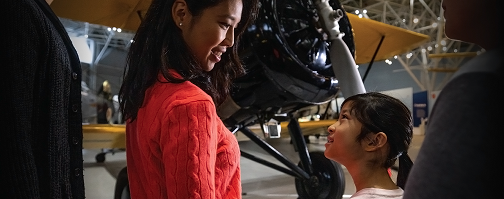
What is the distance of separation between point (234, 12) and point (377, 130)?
0.37 meters

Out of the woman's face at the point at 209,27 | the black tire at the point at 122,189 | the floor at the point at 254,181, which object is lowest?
the floor at the point at 254,181

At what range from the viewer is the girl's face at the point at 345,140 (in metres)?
0.75

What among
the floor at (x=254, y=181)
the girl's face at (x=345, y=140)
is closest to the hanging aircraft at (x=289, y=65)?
the floor at (x=254, y=181)

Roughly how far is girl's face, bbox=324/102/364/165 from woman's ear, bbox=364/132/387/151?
0.05 ft

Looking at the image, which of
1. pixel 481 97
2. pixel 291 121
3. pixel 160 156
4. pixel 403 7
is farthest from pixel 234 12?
pixel 403 7

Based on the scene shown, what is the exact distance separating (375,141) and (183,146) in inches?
14.4

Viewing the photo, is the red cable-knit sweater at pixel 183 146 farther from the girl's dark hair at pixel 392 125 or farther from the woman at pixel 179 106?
the girl's dark hair at pixel 392 125

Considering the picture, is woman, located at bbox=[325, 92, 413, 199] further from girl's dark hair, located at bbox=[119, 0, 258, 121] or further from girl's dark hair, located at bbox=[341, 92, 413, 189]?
girl's dark hair, located at bbox=[119, 0, 258, 121]

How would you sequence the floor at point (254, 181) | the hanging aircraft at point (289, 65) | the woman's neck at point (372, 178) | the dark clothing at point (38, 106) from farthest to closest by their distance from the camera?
the floor at point (254, 181)
the hanging aircraft at point (289, 65)
the woman's neck at point (372, 178)
the dark clothing at point (38, 106)

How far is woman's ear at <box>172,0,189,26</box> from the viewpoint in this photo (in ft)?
2.42

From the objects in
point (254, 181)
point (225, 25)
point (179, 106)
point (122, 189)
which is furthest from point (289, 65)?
point (254, 181)

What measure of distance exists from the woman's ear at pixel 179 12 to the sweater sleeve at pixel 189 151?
20 centimetres

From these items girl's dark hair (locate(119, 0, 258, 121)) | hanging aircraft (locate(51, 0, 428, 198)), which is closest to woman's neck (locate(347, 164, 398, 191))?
girl's dark hair (locate(119, 0, 258, 121))

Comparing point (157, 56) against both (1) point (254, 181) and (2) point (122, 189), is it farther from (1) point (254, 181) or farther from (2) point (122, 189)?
(1) point (254, 181)
